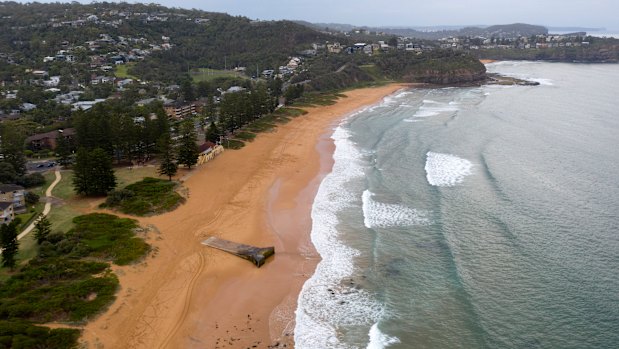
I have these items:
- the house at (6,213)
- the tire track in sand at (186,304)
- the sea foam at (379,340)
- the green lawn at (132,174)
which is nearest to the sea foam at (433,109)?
the green lawn at (132,174)

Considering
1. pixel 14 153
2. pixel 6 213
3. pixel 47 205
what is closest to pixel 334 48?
pixel 14 153

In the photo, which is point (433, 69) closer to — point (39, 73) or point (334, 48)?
point (334, 48)

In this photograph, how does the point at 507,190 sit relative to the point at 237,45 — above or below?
below

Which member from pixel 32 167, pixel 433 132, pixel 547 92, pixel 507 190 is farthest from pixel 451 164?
pixel 547 92

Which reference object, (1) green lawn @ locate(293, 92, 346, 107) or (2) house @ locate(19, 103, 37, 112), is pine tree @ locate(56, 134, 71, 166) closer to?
(2) house @ locate(19, 103, 37, 112)

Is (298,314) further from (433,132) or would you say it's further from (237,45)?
(237,45)

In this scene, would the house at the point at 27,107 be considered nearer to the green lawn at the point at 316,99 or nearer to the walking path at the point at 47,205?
the walking path at the point at 47,205

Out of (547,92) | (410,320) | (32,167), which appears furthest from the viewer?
(547,92)

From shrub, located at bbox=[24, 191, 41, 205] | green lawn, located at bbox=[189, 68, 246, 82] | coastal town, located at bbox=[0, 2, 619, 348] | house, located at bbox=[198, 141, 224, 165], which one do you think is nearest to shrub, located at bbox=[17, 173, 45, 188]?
coastal town, located at bbox=[0, 2, 619, 348]
